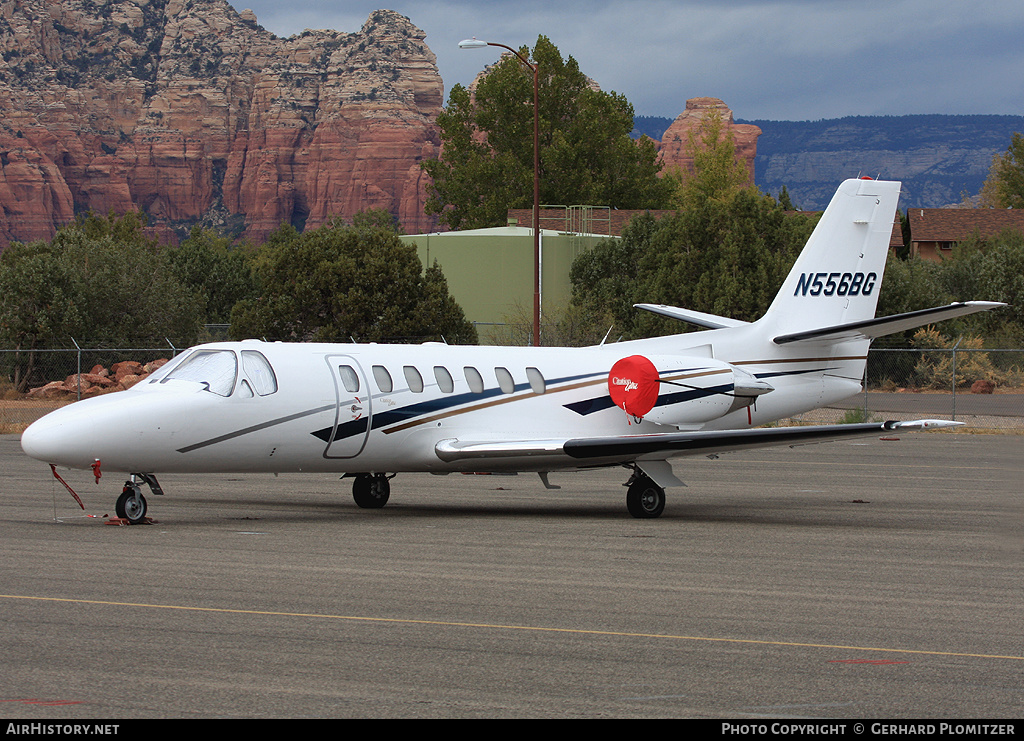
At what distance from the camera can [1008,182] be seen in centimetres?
11544

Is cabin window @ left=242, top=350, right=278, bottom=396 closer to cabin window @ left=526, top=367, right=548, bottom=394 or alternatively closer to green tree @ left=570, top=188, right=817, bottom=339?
cabin window @ left=526, top=367, right=548, bottom=394

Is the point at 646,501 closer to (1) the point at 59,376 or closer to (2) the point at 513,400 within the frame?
(2) the point at 513,400

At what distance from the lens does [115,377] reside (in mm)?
42062

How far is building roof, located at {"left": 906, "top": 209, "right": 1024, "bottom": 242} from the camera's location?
84750 millimetres

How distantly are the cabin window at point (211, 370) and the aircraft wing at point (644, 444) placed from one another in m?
3.13

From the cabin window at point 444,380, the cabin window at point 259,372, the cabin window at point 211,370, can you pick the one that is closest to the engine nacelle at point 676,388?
the cabin window at point 444,380

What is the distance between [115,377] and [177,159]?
155144mm

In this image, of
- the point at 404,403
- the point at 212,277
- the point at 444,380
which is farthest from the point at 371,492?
the point at 212,277

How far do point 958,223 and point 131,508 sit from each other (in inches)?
3223

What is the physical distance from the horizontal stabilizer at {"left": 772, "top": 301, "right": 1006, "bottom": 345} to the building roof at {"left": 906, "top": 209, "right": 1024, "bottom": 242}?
2672 inches

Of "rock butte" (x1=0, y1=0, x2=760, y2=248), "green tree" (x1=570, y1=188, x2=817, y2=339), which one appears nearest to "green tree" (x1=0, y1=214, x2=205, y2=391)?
"green tree" (x1=570, y1=188, x2=817, y2=339)

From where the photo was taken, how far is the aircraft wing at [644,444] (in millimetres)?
16703

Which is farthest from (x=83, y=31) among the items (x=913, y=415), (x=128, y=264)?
(x=913, y=415)

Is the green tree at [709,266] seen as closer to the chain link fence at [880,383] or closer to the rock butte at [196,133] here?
the chain link fence at [880,383]
